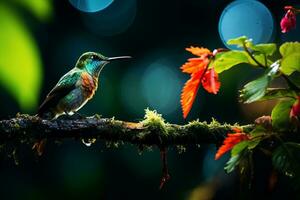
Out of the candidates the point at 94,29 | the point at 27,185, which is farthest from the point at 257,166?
the point at 94,29

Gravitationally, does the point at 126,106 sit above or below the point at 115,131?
above

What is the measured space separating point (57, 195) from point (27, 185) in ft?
4.40

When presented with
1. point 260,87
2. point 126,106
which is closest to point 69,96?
point 260,87

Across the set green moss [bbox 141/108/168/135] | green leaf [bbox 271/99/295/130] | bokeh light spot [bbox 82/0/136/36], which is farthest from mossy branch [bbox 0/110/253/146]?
bokeh light spot [bbox 82/0/136/36]

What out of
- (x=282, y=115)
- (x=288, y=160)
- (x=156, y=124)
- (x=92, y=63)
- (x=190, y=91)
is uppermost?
(x=92, y=63)

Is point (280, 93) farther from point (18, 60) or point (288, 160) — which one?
point (18, 60)

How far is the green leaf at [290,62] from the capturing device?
1.27m

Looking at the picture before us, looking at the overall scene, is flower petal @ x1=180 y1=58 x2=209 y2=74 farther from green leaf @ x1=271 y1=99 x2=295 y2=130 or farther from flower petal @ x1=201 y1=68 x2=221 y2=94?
green leaf @ x1=271 y1=99 x2=295 y2=130

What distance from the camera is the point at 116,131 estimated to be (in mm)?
2418

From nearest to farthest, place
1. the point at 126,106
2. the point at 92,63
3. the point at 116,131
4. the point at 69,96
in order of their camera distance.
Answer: the point at 116,131, the point at 69,96, the point at 92,63, the point at 126,106

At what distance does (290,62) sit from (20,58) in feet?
2.30

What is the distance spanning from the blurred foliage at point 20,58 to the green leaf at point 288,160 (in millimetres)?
699

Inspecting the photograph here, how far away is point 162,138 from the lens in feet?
8.01

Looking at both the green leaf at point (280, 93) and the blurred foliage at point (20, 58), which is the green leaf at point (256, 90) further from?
the blurred foliage at point (20, 58)
